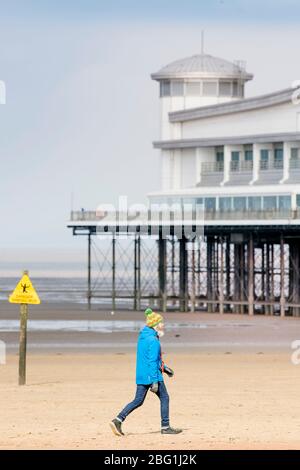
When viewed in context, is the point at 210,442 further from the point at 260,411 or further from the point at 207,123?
the point at 207,123

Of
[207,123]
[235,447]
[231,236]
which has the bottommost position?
[235,447]

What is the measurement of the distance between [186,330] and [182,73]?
20.9 metres

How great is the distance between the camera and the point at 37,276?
130 meters

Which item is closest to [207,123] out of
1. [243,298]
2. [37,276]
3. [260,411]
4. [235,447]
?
[243,298]

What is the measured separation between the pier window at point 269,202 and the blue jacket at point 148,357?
133ft

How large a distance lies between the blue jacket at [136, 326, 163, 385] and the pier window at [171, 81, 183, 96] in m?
49.4

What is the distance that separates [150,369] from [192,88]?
4936 centimetres

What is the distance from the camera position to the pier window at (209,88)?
230ft

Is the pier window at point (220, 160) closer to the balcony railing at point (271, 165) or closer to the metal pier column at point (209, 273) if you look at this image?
the balcony railing at point (271, 165)

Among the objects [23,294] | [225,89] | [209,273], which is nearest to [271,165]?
[209,273]

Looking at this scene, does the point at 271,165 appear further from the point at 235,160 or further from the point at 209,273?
the point at 209,273

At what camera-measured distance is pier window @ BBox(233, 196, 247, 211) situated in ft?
208

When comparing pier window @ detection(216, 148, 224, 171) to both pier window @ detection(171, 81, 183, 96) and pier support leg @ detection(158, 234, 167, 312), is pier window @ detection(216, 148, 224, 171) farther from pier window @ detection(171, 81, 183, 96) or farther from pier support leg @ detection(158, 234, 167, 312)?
pier support leg @ detection(158, 234, 167, 312)

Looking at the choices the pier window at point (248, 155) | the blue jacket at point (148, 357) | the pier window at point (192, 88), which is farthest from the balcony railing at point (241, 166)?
the blue jacket at point (148, 357)
